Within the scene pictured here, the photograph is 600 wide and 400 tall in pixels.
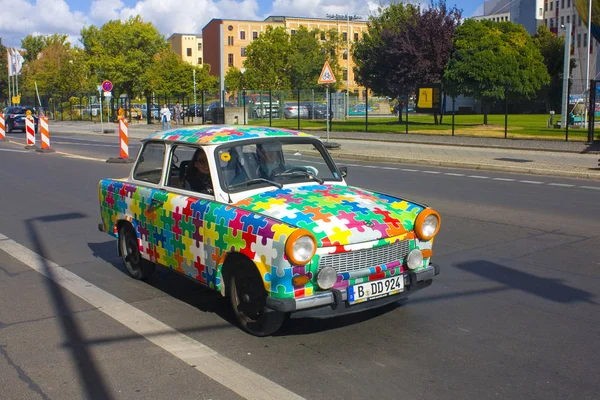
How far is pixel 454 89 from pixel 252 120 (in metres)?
15.6

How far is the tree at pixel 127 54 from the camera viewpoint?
195 feet

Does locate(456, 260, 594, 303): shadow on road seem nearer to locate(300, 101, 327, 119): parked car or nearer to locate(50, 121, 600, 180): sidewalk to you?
locate(50, 121, 600, 180): sidewalk

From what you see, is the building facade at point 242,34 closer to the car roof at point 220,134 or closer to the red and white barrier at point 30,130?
the red and white barrier at point 30,130

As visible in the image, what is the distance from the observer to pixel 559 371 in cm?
463

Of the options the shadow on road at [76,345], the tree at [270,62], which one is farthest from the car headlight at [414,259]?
the tree at [270,62]

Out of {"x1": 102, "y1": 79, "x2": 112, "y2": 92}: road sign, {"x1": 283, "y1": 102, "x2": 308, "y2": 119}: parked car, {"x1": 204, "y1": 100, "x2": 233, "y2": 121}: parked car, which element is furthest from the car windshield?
{"x1": 283, "y1": 102, "x2": 308, "y2": 119}: parked car

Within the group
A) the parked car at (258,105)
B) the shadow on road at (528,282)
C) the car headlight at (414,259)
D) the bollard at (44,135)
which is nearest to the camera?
the car headlight at (414,259)

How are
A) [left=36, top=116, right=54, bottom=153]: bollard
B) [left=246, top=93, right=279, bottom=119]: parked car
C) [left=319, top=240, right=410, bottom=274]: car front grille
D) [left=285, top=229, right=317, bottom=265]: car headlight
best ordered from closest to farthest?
[left=285, top=229, right=317, bottom=265]: car headlight < [left=319, top=240, right=410, bottom=274]: car front grille < [left=36, top=116, right=54, bottom=153]: bollard < [left=246, top=93, right=279, bottom=119]: parked car

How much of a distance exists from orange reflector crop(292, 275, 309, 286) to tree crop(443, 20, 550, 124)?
29.7 metres

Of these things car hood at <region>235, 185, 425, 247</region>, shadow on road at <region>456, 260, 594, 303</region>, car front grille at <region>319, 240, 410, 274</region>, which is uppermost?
car hood at <region>235, 185, 425, 247</region>

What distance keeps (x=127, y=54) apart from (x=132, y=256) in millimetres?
57206

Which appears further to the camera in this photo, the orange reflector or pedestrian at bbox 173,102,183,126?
pedestrian at bbox 173,102,183,126

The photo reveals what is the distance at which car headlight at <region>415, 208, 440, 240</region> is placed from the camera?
216 inches

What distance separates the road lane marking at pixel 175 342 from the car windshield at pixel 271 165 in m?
1.33
